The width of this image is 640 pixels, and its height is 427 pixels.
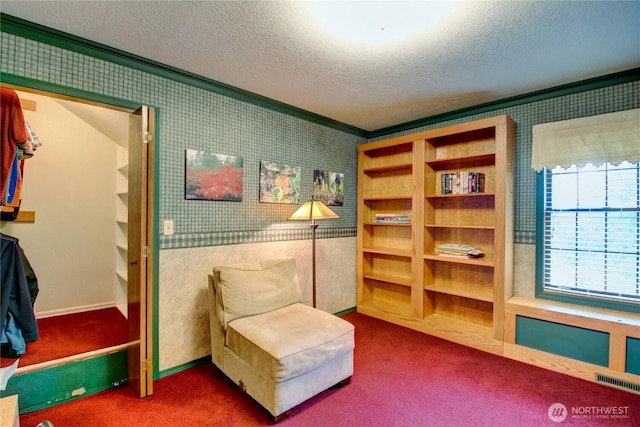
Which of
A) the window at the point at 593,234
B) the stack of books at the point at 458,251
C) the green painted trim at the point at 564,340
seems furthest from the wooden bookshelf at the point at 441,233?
the window at the point at 593,234

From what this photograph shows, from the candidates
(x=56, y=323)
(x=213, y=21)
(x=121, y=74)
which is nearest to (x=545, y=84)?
(x=213, y=21)

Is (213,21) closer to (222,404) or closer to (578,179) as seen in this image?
(222,404)

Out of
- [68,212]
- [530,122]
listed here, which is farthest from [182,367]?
[530,122]

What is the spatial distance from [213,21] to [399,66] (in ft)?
4.46

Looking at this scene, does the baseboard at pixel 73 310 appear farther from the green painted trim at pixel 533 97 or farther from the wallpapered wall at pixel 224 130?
the green painted trim at pixel 533 97

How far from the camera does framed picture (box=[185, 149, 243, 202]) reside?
245 cm

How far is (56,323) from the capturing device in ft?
9.44

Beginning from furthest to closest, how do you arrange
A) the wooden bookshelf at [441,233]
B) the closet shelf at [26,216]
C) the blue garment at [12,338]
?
the closet shelf at [26,216], the wooden bookshelf at [441,233], the blue garment at [12,338]

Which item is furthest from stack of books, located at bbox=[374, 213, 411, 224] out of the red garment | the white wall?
the red garment

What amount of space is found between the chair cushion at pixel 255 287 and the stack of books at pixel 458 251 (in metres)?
1.63

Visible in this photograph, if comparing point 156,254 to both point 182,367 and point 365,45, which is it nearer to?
point 182,367

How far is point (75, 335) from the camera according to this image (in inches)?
103

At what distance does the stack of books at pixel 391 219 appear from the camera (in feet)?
11.7

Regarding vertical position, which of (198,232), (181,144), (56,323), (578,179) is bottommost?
(56,323)
